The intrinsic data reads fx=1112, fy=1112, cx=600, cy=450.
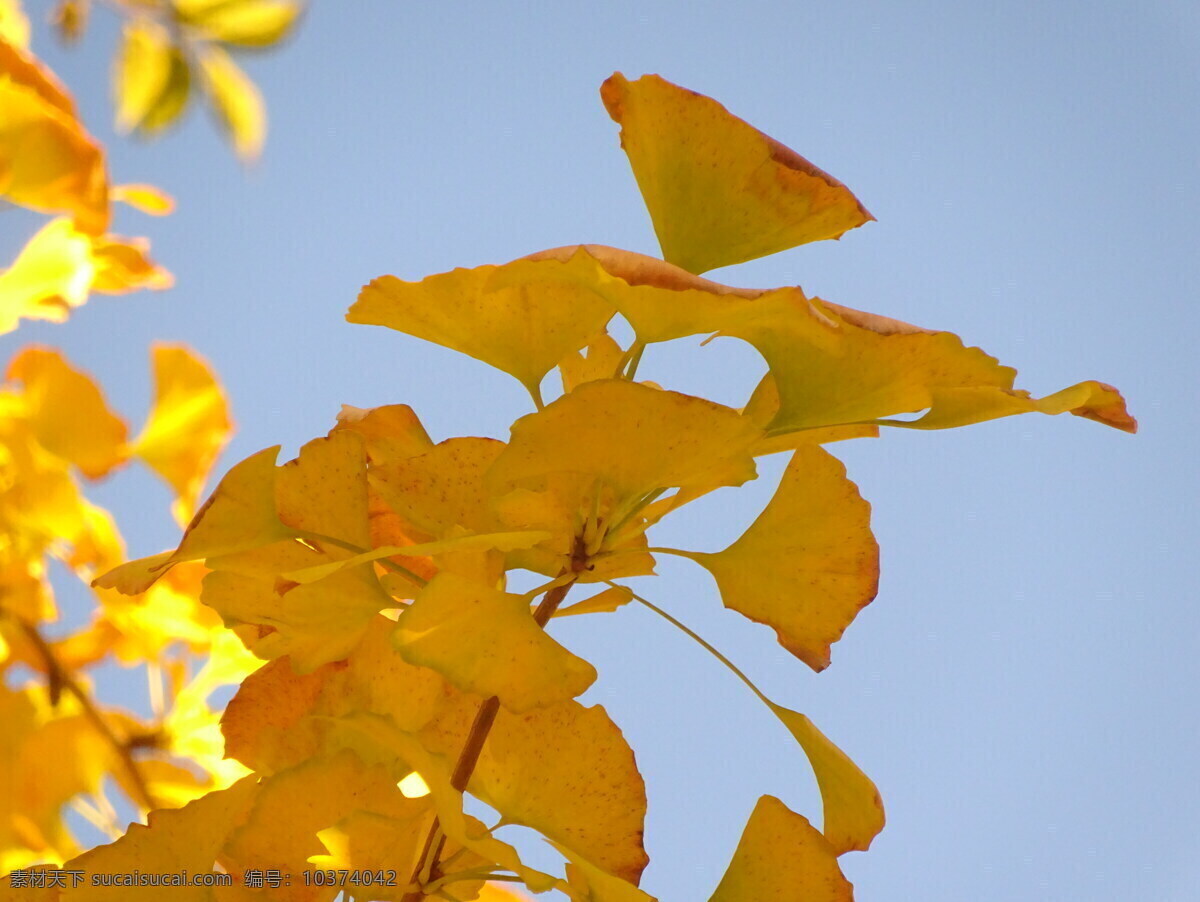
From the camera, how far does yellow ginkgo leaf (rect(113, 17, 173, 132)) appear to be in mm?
356

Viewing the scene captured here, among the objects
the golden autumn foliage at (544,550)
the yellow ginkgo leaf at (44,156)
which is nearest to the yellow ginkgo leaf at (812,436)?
the golden autumn foliage at (544,550)

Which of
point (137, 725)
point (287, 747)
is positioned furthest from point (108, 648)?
point (287, 747)

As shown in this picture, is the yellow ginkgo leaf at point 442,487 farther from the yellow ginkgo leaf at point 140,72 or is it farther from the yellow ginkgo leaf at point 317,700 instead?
the yellow ginkgo leaf at point 140,72

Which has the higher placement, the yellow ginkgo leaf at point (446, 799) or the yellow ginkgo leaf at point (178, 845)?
the yellow ginkgo leaf at point (446, 799)

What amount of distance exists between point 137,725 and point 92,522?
0.18ft

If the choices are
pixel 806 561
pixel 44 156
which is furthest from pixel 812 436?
pixel 44 156

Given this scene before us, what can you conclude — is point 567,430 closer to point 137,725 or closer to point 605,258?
point 605,258

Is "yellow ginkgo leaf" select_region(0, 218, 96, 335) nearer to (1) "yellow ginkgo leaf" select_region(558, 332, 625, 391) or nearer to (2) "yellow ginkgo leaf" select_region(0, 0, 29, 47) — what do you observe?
(2) "yellow ginkgo leaf" select_region(0, 0, 29, 47)

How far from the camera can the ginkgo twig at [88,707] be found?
27 cm

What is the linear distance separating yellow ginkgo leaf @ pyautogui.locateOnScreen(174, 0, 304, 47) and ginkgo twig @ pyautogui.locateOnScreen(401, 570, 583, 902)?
0.83 feet

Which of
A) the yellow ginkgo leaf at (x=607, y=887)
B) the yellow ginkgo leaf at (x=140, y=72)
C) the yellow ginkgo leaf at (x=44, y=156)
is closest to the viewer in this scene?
the yellow ginkgo leaf at (x=607, y=887)

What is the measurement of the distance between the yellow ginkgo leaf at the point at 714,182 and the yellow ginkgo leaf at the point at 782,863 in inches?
3.4

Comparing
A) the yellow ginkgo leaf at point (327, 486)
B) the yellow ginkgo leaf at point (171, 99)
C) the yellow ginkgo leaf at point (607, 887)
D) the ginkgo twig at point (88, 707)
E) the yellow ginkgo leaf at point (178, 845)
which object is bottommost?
the ginkgo twig at point (88, 707)

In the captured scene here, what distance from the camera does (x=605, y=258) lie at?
0.44 feet
